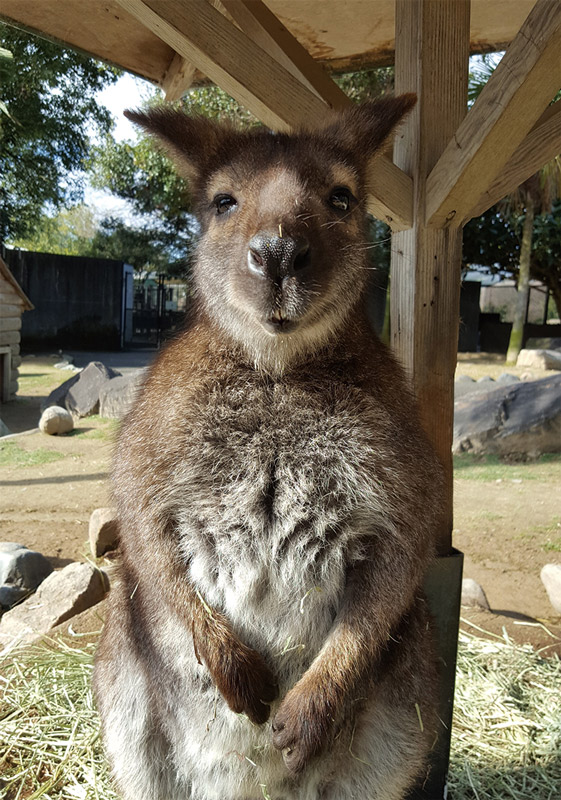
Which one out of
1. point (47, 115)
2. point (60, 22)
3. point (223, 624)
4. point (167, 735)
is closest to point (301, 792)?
point (167, 735)

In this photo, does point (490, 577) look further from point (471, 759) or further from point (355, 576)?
point (355, 576)

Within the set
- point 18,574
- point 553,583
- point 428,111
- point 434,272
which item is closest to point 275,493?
point 434,272

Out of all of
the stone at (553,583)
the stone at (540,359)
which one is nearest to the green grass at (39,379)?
the stone at (553,583)

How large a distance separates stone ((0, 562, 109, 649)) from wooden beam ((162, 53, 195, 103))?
3144mm

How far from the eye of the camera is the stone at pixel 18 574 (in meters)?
4.80

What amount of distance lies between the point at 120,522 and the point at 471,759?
223 centimetres

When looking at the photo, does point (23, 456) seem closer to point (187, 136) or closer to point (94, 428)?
point (94, 428)

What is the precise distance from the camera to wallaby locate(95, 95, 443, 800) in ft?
7.15

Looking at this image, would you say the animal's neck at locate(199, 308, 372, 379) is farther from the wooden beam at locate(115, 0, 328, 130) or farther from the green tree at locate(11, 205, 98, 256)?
the green tree at locate(11, 205, 98, 256)

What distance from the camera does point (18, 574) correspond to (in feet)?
16.1

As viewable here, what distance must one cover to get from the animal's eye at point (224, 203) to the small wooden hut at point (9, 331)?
9675 mm

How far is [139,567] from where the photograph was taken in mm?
2334

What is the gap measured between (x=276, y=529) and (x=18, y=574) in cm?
340

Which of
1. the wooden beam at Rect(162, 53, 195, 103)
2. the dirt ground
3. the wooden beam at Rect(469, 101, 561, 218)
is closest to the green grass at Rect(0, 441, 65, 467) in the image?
the dirt ground
